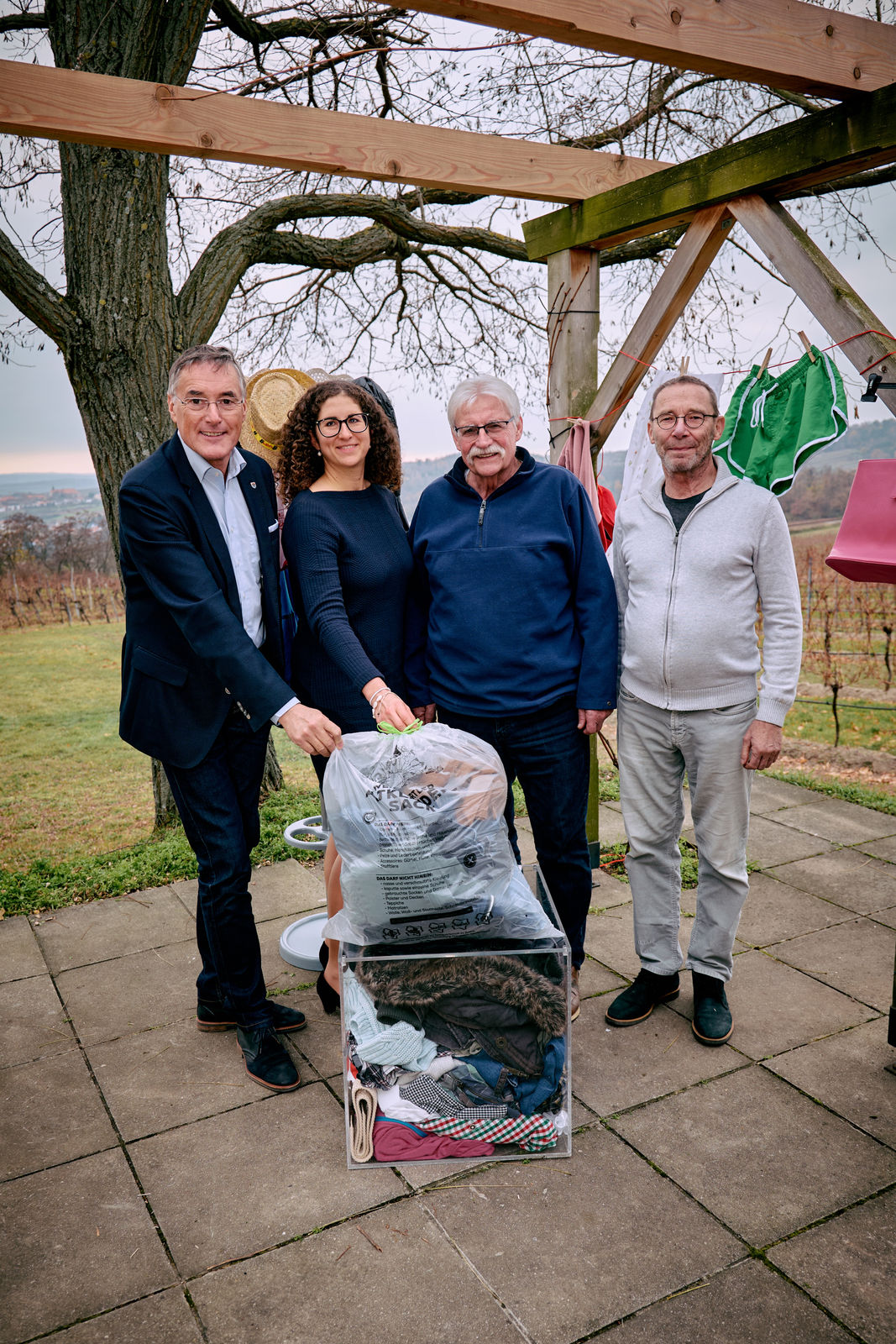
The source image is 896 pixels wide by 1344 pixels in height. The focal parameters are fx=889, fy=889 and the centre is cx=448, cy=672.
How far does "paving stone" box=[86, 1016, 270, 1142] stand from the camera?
89.6 inches

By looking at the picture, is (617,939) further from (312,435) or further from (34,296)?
(34,296)

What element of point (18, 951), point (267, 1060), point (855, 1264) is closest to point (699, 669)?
point (855, 1264)

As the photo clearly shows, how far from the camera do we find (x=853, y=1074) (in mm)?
2361

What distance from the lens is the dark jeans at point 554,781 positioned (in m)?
2.43

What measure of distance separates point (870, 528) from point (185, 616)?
5.76 ft

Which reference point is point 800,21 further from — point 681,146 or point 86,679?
point 86,679

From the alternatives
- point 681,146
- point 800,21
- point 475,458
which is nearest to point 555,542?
point 475,458

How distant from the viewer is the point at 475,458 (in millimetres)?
2375

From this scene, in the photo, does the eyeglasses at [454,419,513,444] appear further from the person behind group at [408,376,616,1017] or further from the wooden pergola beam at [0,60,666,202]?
the wooden pergola beam at [0,60,666,202]

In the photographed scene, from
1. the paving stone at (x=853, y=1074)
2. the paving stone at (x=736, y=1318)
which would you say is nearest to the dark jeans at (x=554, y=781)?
the paving stone at (x=853, y=1074)

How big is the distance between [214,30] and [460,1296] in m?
5.80

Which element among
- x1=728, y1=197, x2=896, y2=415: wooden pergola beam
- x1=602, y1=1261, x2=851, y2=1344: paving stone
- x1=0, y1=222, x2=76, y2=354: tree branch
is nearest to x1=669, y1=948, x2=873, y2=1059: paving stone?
x1=602, y1=1261, x2=851, y2=1344: paving stone

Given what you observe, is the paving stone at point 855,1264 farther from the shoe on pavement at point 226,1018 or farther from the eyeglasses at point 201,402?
the eyeglasses at point 201,402

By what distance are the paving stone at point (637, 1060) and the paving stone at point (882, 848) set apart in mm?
1730
